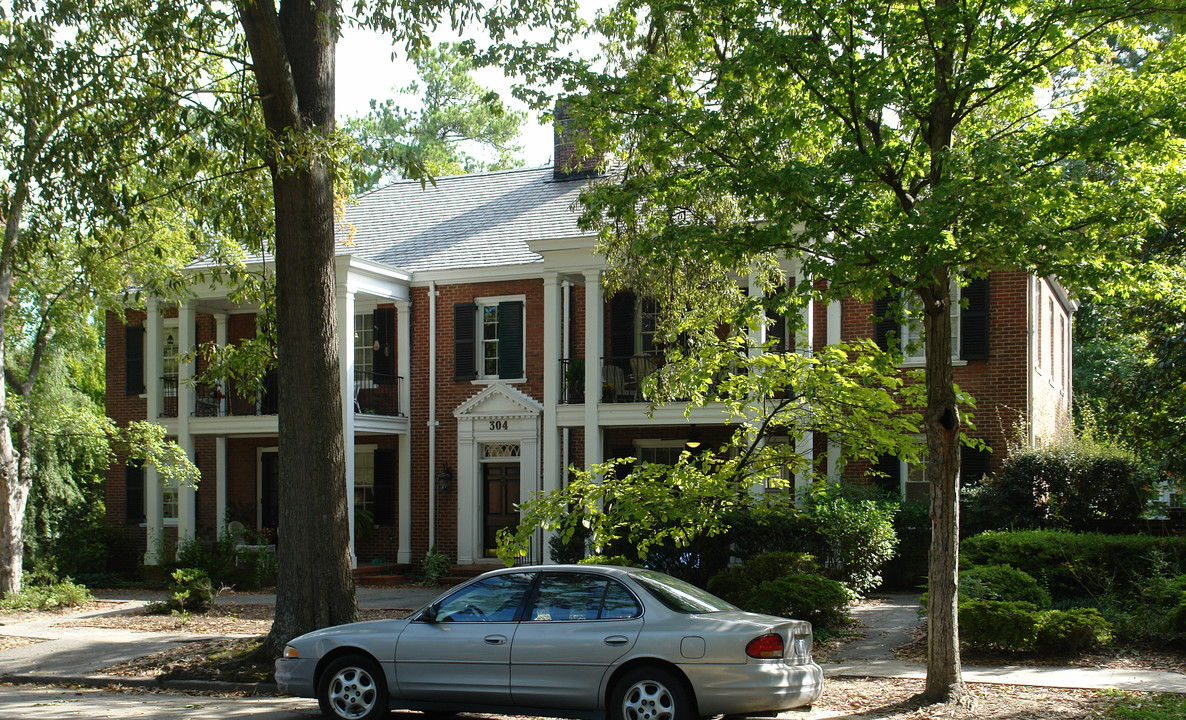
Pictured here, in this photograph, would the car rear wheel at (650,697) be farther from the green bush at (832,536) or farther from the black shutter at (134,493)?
the black shutter at (134,493)

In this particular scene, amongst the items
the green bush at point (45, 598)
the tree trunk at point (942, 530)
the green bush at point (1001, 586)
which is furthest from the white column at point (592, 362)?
the tree trunk at point (942, 530)

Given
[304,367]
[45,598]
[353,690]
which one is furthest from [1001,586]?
[45,598]

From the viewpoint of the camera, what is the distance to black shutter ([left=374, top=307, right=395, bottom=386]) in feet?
76.0

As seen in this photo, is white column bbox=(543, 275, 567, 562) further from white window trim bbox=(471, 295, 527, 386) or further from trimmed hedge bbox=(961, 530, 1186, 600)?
trimmed hedge bbox=(961, 530, 1186, 600)

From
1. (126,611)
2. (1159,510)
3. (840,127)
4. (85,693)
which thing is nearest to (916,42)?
(840,127)

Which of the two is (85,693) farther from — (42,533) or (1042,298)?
(1042,298)

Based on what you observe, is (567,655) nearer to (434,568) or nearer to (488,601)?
(488,601)

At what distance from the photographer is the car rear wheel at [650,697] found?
7.68 m

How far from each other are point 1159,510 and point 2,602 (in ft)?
63.6

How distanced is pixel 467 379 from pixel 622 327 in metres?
3.56

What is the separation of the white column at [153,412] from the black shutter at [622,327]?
9.78 meters

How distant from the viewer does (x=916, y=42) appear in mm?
9039

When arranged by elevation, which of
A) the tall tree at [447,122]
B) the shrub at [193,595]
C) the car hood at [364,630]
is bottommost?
the shrub at [193,595]

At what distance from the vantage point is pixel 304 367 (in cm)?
Answer: 1178
